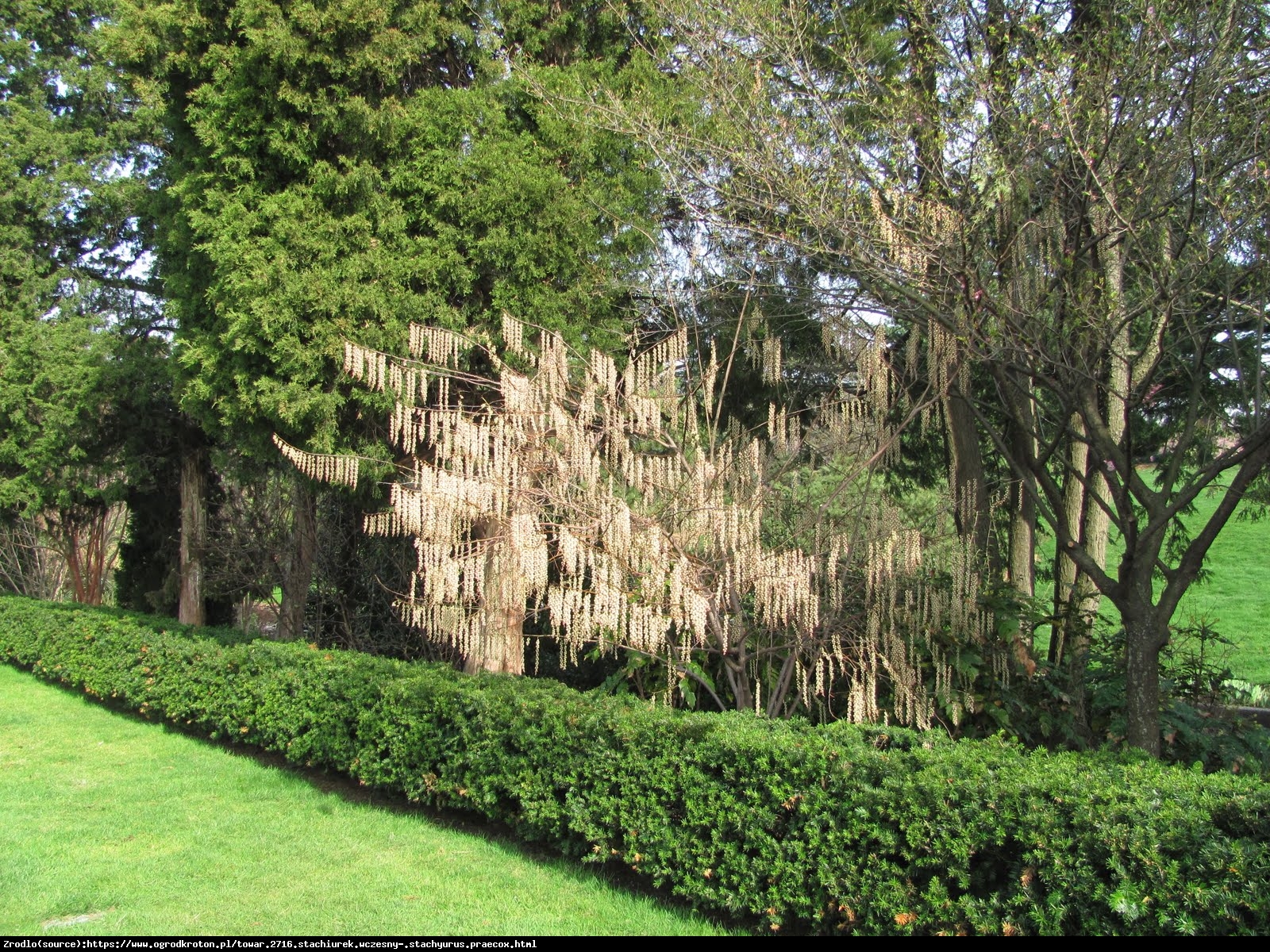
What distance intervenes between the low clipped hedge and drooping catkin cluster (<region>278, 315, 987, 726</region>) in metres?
0.59

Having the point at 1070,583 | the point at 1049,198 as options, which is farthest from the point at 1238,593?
the point at 1049,198

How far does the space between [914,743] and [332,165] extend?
21.7 feet

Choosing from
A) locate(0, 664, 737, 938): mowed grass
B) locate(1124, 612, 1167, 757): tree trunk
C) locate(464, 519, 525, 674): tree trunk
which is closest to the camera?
locate(0, 664, 737, 938): mowed grass

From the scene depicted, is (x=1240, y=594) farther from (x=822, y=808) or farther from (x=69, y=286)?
(x=69, y=286)

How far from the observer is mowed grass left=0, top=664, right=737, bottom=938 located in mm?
4430

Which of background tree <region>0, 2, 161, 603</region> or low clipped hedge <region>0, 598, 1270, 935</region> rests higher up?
background tree <region>0, 2, 161, 603</region>

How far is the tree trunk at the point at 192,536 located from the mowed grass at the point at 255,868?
4.81m

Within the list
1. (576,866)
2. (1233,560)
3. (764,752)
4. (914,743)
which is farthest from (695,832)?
(1233,560)

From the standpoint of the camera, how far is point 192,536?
1226 centimetres

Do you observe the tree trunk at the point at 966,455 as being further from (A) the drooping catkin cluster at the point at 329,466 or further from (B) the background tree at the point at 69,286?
(B) the background tree at the point at 69,286

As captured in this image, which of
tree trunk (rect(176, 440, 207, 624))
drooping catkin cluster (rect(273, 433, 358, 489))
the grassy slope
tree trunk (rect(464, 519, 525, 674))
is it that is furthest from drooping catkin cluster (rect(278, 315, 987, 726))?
tree trunk (rect(176, 440, 207, 624))

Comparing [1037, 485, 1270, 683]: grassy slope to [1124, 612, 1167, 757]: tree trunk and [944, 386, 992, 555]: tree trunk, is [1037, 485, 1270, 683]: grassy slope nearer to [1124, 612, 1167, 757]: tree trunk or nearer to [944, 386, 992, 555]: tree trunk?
[944, 386, 992, 555]: tree trunk

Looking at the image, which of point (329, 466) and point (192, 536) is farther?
point (192, 536)

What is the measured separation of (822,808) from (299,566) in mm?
8594
